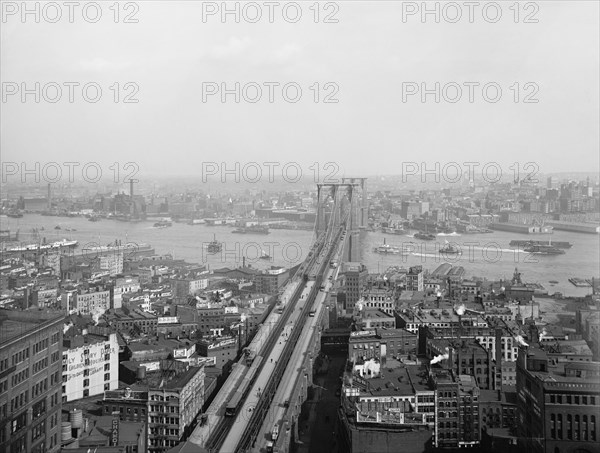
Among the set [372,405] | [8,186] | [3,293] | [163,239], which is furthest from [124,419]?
[163,239]

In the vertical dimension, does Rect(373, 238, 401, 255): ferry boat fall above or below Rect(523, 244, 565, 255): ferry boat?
below

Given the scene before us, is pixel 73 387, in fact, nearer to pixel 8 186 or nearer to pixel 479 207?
pixel 8 186

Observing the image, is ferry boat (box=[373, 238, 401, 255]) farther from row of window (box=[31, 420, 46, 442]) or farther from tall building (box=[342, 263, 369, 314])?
row of window (box=[31, 420, 46, 442])

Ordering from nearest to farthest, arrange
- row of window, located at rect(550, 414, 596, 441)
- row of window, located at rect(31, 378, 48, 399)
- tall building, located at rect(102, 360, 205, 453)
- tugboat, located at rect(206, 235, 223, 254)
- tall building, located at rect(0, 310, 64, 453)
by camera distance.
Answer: row of window, located at rect(550, 414, 596, 441) < tall building, located at rect(0, 310, 64, 453) < row of window, located at rect(31, 378, 48, 399) < tall building, located at rect(102, 360, 205, 453) < tugboat, located at rect(206, 235, 223, 254)

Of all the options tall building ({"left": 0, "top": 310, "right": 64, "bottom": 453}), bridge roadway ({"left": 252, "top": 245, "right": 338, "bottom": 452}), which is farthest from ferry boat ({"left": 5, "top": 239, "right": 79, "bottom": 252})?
tall building ({"left": 0, "top": 310, "right": 64, "bottom": 453})

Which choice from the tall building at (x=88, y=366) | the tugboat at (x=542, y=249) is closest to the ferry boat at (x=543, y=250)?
the tugboat at (x=542, y=249)

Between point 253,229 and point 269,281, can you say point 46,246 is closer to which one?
point 269,281

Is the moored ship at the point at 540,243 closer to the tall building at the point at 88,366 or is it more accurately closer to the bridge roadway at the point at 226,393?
the bridge roadway at the point at 226,393
